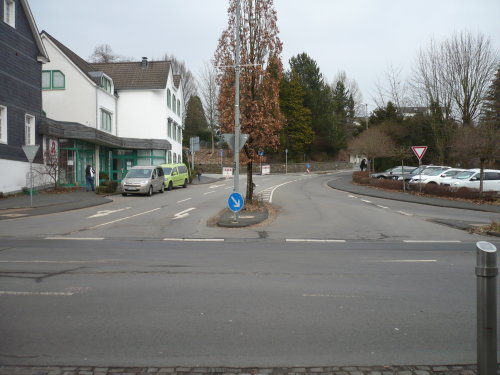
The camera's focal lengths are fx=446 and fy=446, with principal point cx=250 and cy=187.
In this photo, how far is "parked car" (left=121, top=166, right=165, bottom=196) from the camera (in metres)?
28.3

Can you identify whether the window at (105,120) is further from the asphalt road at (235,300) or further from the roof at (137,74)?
the asphalt road at (235,300)

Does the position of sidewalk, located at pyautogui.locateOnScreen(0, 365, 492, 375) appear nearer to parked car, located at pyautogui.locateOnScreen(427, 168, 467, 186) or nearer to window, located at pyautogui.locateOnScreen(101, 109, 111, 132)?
parked car, located at pyautogui.locateOnScreen(427, 168, 467, 186)

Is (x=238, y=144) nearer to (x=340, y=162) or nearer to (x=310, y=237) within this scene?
(x=310, y=237)

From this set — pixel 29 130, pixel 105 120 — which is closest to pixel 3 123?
pixel 29 130

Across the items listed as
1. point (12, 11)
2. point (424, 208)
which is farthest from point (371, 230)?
point (12, 11)

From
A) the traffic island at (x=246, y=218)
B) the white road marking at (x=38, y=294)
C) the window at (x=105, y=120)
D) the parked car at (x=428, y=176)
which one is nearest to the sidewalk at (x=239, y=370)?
the white road marking at (x=38, y=294)

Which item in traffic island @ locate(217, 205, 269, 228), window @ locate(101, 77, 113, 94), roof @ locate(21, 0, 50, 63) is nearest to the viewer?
traffic island @ locate(217, 205, 269, 228)

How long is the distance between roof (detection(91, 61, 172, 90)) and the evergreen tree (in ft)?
80.0

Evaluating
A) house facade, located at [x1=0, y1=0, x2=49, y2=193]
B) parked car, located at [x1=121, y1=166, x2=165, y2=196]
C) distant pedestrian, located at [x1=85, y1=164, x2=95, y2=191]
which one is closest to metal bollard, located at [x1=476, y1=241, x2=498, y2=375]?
house facade, located at [x1=0, y1=0, x2=49, y2=193]

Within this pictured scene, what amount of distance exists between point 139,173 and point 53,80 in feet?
39.9

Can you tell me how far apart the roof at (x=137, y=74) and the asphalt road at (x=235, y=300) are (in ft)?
105

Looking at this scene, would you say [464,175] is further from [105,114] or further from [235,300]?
[105,114]

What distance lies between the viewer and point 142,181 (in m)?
28.5

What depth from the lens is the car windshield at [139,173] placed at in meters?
29.3
